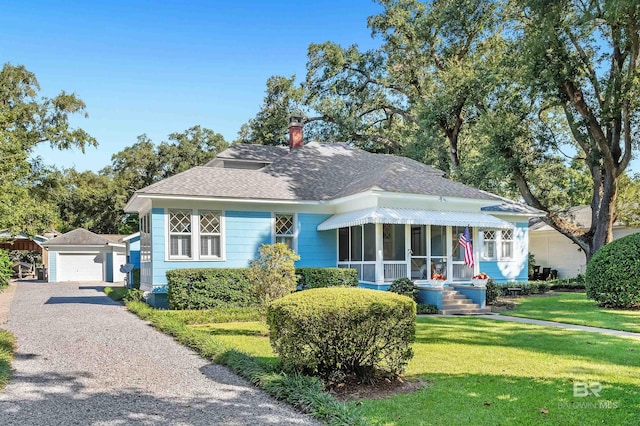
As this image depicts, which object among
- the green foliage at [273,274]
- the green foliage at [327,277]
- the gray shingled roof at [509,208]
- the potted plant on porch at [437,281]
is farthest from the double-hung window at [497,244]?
the green foliage at [273,274]

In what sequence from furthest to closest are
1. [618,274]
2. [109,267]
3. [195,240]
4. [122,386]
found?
[109,267] < [195,240] < [618,274] < [122,386]

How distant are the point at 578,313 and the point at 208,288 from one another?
10494 millimetres

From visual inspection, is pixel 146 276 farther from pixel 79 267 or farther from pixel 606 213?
pixel 79 267

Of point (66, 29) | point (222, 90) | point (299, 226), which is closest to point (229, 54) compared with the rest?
point (222, 90)

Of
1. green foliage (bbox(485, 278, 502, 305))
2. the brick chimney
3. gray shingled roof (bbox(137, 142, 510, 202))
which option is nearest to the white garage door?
the brick chimney

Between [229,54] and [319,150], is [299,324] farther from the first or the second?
[319,150]

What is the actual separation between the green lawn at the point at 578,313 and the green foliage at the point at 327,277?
181 inches

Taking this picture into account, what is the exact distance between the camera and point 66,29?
591 inches

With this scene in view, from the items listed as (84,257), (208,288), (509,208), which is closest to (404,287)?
(208,288)

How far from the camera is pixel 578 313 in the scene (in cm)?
1381

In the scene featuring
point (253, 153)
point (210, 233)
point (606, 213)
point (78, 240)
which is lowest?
point (78, 240)

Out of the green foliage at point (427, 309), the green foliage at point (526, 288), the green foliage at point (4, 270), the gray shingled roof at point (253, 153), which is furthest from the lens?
the gray shingled roof at point (253, 153)

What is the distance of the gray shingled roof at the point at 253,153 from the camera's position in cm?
2256

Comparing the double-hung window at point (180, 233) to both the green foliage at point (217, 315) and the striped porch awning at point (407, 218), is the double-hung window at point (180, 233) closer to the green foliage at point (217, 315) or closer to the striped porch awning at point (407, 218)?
the green foliage at point (217, 315)
